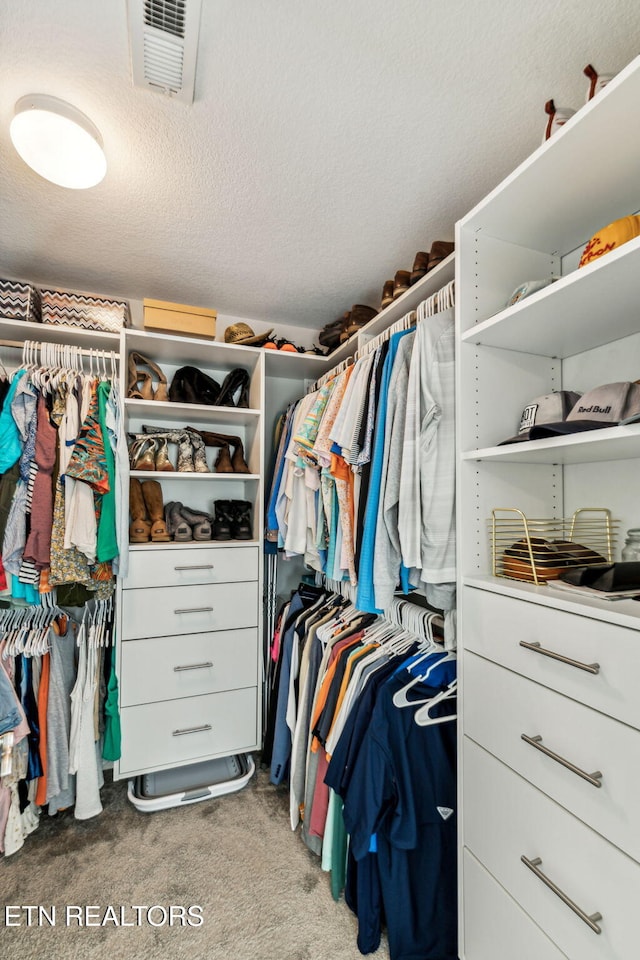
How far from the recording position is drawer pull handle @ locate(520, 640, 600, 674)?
828 millimetres

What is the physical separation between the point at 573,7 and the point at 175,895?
8.71 feet

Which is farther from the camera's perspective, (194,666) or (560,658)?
(194,666)

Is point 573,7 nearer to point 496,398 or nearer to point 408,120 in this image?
point 408,120

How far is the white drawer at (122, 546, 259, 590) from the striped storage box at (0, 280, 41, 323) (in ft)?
3.72

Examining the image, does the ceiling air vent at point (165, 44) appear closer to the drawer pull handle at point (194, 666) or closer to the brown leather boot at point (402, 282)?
the brown leather boot at point (402, 282)

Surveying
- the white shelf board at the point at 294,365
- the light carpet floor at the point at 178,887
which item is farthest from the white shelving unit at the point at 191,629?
the light carpet floor at the point at 178,887

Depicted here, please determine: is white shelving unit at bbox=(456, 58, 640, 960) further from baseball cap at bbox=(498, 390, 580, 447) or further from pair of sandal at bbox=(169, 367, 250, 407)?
pair of sandal at bbox=(169, 367, 250, 407)

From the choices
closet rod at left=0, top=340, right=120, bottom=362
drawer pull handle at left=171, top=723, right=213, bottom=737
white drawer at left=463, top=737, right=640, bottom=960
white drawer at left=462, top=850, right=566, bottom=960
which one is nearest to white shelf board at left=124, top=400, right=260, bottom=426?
closet rod at left=0, top=340, right=120, bottom=362

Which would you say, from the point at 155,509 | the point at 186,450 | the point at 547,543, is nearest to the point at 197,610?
the point at 155,509

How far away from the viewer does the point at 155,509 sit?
221 cm

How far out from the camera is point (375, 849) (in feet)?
4.05

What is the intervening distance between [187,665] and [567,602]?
172 centimetres

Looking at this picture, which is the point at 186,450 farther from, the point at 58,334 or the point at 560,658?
the point at 560,658

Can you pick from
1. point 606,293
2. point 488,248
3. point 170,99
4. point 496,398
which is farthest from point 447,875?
point 170,99
